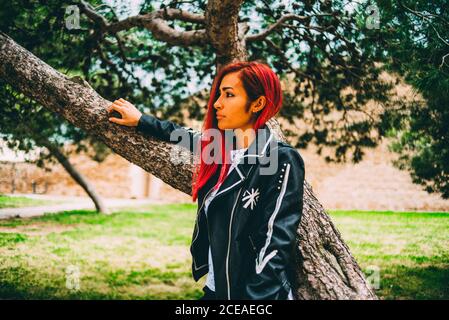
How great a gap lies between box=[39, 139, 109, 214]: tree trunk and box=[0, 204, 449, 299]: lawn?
137cm

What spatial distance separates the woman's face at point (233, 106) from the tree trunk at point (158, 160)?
41 cm

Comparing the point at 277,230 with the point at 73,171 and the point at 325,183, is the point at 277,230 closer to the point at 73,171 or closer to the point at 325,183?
the point at 73,171

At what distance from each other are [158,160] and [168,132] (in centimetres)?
15

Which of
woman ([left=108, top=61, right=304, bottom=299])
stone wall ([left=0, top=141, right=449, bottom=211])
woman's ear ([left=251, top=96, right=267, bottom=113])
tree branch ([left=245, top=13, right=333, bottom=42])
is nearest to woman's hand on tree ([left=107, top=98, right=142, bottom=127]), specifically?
woman ([left=108, top=61, right=304, bottom=299])

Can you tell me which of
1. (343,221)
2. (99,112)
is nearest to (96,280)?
(99,112)

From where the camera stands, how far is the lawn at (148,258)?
394cm

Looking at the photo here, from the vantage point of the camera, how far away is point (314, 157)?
46.4 ft

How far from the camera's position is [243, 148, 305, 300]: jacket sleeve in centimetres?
139

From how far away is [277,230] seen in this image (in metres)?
1.41

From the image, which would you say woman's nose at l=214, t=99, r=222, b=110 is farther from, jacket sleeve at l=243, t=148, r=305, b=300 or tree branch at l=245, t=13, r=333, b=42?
tree branch at l=245, t=13, r=333, b=42

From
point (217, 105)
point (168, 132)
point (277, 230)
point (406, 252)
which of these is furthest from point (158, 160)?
point (406, 252)
